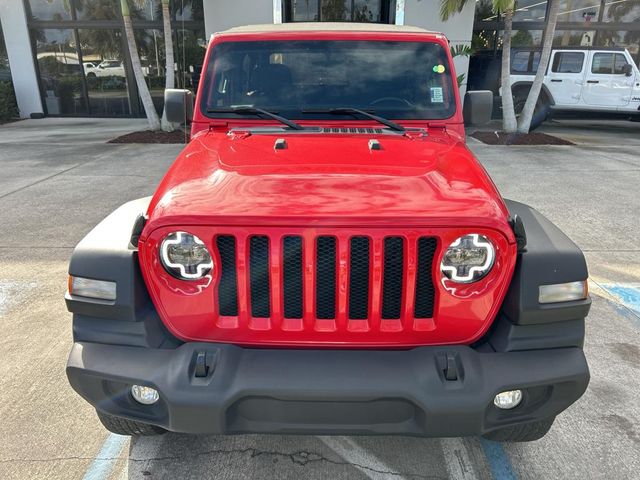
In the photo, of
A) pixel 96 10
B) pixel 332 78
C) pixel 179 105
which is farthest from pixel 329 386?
pixel 96 10

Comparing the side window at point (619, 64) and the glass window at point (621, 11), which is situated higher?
the glass window at point (621, 11)

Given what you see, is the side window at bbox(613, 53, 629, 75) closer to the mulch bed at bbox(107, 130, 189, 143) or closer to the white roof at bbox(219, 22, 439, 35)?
the mulch bed at bbox(107, 130, 189, 143)

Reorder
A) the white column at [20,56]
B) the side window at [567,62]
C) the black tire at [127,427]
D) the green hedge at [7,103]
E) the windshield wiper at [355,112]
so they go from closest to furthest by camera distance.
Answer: the black tire at [127,427]
the windshield wiper at [355,112]
the side window at [567,62]
the green hedge at [7,103]
the white column at [20,56]

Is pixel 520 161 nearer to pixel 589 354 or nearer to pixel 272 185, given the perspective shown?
pixel 589 354

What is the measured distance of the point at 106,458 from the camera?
2.36 metres

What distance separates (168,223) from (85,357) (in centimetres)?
63

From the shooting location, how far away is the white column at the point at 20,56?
1483 cm

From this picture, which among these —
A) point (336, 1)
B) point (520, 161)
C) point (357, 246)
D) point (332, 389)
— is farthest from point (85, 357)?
point (336, 1)

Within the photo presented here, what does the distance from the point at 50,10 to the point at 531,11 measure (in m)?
14.9

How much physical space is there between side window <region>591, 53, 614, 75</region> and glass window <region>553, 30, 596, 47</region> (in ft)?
9.71

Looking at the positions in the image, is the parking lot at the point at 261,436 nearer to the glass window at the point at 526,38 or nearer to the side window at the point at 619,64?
the side window at the point at 619,64

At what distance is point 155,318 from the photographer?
1.98 metres

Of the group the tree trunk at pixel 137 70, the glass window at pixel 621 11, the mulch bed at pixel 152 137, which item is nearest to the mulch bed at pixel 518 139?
the glass window at pixel 621 11

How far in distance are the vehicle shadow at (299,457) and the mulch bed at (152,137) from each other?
9.63m
